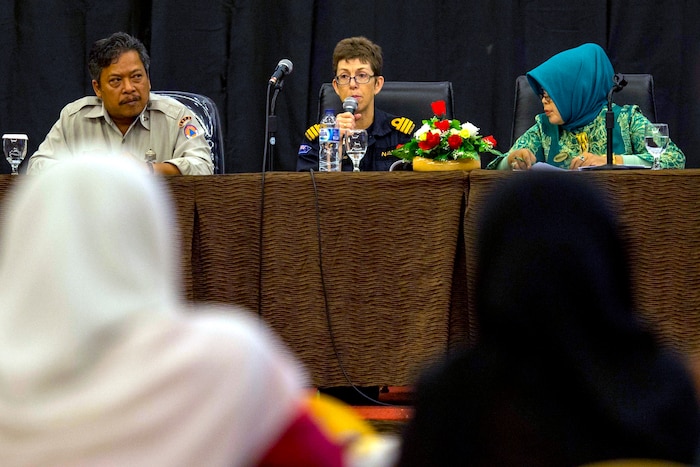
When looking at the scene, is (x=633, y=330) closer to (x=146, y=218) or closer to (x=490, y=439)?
(x=490, y=439)

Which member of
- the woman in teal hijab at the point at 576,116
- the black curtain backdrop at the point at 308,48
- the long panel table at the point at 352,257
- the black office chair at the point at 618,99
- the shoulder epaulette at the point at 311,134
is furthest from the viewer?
the black curtain backdrop at the point at 308,48

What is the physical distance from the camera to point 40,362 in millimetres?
941

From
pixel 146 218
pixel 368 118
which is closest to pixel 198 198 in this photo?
pixel 368 118

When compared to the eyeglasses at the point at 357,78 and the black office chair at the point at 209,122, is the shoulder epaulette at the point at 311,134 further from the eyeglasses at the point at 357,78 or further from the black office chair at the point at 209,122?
the black office chair at the point at 209,122

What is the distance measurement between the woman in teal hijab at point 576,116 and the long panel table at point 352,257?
0.95 meters

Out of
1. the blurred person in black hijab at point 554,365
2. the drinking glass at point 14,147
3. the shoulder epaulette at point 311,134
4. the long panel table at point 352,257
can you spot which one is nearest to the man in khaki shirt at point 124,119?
the shoulder epaulette at point 311,134

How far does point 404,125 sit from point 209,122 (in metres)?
0.73

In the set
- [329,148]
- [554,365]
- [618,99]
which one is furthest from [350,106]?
[554,365]

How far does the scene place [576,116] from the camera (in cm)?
386

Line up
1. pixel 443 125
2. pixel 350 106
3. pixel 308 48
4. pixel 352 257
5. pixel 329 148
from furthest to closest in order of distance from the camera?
pixel 308 48 → pixel 350 106 → pixel 329 148 → pixel 443 125 → pixel 352 257

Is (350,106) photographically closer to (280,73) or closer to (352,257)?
(280,73)

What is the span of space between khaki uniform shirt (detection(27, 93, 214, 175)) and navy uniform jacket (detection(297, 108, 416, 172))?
0.40 meters

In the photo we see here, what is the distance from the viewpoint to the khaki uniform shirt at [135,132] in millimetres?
3791

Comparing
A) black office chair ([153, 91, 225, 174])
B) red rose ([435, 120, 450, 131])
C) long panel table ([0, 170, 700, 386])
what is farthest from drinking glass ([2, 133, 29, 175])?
red rose ([435, 120, 450, 131])
